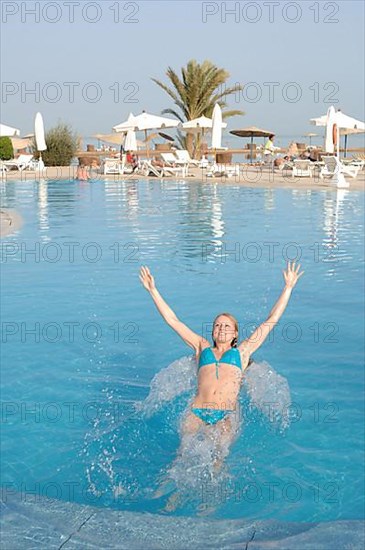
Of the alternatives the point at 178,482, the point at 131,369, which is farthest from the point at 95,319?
the point at 178,482

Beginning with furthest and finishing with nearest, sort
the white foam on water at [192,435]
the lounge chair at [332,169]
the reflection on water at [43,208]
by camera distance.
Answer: the lounge chair at [332,169] → the reflection on water at [43,208] → the white foam on water at [192,435]

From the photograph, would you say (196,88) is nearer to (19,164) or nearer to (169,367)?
(19,164)

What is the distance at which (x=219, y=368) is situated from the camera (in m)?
4.38

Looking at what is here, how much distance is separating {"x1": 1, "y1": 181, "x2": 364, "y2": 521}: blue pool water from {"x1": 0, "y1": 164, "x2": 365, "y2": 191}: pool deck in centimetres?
785

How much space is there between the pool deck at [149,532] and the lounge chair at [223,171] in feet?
72.8

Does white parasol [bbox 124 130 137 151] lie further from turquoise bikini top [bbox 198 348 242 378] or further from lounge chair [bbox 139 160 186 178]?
turquoise bikini top [bbox 198 348 242 378]

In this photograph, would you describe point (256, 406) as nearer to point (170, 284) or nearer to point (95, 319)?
point (95, 319)

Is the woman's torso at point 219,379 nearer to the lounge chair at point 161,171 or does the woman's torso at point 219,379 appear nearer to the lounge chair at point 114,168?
the lounge chair at point 161,171

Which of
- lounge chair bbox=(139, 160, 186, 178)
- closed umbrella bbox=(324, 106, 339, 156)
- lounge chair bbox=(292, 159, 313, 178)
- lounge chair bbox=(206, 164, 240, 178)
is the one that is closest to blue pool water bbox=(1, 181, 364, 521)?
closed umbrella bbox=(324, 106, 339, 156)

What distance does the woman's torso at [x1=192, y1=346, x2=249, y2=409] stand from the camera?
14.0 ft

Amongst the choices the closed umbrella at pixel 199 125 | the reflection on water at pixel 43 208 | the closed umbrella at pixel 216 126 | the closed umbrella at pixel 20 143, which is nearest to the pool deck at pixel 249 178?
the closed umbrella at pixel 216 126

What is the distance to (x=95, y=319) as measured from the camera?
7648mm

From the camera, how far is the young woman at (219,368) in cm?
421

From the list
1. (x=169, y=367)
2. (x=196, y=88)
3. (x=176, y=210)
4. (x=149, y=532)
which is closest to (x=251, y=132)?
(x=196, y=88)
